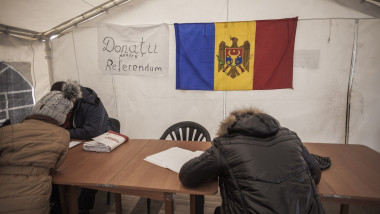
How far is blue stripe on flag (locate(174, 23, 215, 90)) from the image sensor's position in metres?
2.81

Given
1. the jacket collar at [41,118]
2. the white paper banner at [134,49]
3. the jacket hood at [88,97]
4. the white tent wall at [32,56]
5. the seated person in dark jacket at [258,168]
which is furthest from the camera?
the white paper banner at [134,49]

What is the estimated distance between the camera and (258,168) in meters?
0.93

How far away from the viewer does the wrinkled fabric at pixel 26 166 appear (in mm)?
1043

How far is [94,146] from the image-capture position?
5.42 feet

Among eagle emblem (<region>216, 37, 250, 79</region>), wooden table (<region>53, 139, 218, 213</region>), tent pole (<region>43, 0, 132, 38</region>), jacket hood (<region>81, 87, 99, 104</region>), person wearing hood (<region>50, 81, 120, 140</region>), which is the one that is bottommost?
wooden table (<region>53, 139, 218, 213</region>)

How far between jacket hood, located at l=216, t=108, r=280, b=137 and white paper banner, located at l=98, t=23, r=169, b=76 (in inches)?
81.9

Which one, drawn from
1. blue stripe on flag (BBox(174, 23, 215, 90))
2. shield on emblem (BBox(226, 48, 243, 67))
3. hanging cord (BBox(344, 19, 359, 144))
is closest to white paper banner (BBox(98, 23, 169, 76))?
blue stripe on flag (BBox(174, 23, 215, 90))

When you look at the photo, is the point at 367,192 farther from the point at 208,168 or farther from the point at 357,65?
the point at 357,65

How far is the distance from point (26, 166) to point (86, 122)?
3.04 feet

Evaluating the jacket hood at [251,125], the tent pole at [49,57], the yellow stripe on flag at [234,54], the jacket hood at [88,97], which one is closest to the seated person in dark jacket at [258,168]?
the jacket hood at [251,125]

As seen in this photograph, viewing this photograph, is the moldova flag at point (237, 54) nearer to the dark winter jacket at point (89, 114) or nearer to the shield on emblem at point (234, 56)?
the shield on emblem at point (234, 56)

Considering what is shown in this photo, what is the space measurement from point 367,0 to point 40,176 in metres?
3.60

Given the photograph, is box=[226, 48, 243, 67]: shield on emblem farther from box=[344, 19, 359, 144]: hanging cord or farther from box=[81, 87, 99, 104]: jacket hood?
box=[81, 87, 99, 104]: jacket hood

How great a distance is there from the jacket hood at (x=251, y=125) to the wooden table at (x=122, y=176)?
36 centimetres
